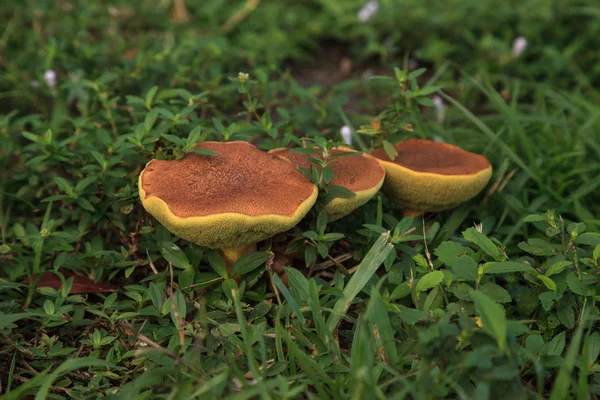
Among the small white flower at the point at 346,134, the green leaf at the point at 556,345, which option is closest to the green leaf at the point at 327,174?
the small white flower at the point at 346,134

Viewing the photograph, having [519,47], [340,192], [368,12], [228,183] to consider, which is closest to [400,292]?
[340,192]

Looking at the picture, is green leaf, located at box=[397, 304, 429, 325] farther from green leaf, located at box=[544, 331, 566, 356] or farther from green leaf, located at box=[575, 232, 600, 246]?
green leaf, located at box=[575, 232, 600, 246]

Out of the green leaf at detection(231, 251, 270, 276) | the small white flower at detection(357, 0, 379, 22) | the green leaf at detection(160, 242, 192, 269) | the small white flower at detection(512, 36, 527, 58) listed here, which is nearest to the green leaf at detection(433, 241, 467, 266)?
the green leaf at detection(231, 251, 270, 276)

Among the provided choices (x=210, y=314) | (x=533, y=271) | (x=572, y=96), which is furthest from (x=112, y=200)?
(x=572, y=96)

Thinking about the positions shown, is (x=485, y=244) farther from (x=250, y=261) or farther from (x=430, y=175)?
(x=250, y=261)

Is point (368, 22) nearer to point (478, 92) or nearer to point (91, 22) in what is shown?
A: point (478, 92)

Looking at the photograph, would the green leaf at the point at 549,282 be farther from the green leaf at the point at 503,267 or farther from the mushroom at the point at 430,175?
the mushroom at the point at 430,175
